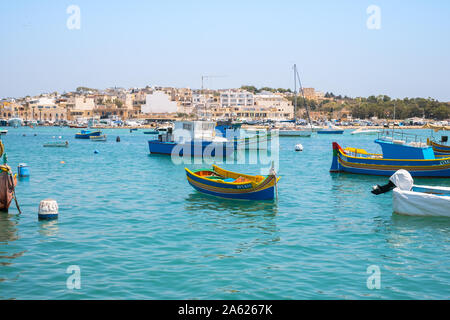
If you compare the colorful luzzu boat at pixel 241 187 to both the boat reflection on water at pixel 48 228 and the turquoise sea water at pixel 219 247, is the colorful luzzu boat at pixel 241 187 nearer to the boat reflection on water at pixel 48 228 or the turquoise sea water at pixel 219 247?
the turquoise sea water at pixel 219 247

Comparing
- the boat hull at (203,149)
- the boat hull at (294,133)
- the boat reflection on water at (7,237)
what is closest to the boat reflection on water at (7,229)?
the boat reflection on water at (7,237)

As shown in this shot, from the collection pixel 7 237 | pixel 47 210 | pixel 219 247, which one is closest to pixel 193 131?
pixel 47 210

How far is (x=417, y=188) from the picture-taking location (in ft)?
67.7

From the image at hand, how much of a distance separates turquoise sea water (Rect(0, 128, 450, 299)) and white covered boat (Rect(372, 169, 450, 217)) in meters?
0.52

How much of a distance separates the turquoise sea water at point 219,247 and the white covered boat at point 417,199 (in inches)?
20.4

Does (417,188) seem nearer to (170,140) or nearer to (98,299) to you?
(98,299)

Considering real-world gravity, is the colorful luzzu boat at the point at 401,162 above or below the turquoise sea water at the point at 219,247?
above

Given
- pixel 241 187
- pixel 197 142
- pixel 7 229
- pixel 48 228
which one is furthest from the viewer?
pixel 197 142

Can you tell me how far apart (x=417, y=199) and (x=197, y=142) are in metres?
30.8

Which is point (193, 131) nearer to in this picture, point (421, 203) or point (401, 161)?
point (401, 161)

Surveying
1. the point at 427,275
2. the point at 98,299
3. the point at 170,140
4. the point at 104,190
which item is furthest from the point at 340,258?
the point at 170,140

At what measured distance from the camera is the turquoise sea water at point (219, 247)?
1201 centimetres

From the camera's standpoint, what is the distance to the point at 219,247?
15.6 meters

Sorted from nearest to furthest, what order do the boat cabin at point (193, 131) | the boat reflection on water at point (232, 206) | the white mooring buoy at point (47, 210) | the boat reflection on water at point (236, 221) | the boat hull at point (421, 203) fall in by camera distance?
the boat reflection on water at point (236, 221), the white mooring buoy at point (47, 210), the boat hull at point (421, 203), the boat reflection on water at point (232, 206), the boat cabin at point (193, 131)
